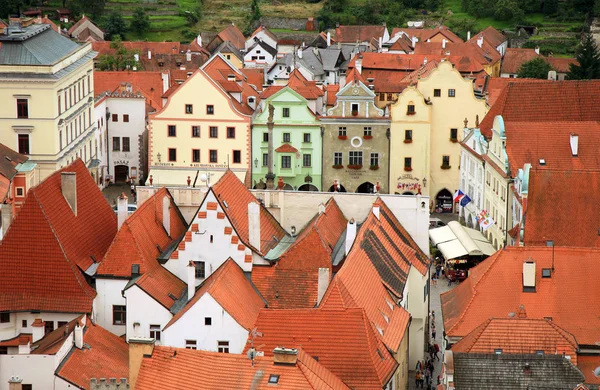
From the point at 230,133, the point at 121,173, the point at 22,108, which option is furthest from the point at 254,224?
the point at 121,173

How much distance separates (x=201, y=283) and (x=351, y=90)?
36.0 m

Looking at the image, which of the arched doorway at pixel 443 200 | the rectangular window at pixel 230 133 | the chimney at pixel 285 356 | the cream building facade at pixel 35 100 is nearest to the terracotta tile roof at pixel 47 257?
the chimney at pixel 285 356

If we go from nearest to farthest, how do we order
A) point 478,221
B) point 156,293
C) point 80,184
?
point 156,293 → point 80,184 → point 478,221

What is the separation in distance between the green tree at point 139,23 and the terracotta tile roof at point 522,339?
117 metres

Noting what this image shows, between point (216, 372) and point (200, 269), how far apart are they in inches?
595

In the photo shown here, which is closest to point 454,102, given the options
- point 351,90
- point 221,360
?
point 351,90

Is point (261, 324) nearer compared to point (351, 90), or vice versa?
point (261, 324)

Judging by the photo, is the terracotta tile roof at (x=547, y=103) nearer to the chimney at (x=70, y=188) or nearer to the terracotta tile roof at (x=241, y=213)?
the terracotta tile roof at (x=241, y=213)

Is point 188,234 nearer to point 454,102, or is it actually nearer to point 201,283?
point 201,283

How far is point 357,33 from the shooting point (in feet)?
518

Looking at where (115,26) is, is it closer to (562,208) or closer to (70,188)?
(562,208)

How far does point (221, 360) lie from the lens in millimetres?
49000

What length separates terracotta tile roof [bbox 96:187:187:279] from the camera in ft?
208

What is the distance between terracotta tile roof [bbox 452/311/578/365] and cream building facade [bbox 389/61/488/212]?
143 ft
